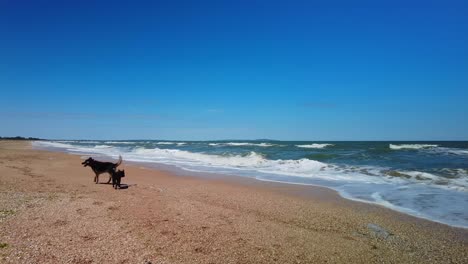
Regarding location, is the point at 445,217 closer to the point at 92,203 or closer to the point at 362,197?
the point at 362,197

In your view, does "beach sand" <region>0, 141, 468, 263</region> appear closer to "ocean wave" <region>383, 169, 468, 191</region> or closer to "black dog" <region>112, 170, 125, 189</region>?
"black dog" <region>112, 170, 125, 189</region>

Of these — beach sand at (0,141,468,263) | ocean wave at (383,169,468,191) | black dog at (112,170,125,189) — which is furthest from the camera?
ocean wave at (383,169,468,191)

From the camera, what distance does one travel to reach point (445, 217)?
764 cm

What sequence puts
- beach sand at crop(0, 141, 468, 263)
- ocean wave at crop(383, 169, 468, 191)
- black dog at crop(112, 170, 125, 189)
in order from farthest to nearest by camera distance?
ocean wave at crop(383, 169, 468, 191)
black dog at crop(112, 170, 125, 189)
beach sand at crop(0, 141, 468, 263)

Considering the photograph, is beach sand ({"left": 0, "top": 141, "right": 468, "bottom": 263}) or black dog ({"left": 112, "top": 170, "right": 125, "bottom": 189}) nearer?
beach sand ({"left": 0, "top": 141, "right": 468, "bottom": 263})

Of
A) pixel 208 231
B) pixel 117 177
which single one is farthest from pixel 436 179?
pixel 117 177

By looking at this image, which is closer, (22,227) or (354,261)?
(354,261)

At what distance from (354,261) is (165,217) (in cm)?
365

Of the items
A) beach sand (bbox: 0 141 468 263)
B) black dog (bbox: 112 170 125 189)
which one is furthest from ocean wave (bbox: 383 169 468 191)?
black dog (bbox: 112 170 125 189)

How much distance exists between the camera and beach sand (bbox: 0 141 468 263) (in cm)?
473

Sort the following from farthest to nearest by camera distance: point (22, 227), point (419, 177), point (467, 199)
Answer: point (419, 177) → point (467, 199) → point (22, 227)

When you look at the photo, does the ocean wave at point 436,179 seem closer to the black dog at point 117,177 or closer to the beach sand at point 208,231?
the beach sand at point 208,231

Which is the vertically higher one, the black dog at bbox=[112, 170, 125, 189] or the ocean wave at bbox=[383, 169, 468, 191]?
the black dog at bbox=[112, 170, 125, 189]

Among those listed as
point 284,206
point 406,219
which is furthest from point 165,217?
point 406,219
